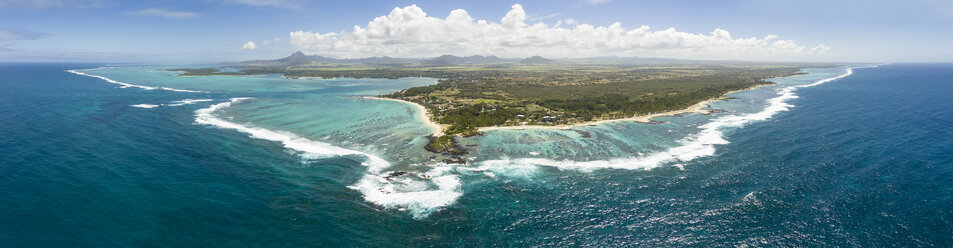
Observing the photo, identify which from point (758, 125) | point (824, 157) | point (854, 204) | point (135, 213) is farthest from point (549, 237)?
point (758, 125)

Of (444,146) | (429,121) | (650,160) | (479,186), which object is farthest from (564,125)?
(479,186)

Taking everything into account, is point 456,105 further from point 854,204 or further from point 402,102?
point 854,204

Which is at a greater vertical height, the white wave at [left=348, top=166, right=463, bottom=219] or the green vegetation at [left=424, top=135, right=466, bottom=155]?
the green vegetation at [left=424, top=135, right=466, bottom=155]

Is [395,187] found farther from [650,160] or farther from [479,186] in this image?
[650,160]

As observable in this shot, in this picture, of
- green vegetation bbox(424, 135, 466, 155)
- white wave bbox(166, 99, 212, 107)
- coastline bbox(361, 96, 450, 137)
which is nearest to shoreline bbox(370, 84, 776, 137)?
coastline bbox(361, 96, 450, 137)

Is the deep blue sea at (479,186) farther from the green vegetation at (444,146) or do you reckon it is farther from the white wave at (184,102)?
the white wave at (184,102)

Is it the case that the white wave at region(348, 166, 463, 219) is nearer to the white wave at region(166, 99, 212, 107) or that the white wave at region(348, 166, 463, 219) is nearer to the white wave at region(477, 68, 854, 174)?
the white wave at region(477, 68, 854, 174)

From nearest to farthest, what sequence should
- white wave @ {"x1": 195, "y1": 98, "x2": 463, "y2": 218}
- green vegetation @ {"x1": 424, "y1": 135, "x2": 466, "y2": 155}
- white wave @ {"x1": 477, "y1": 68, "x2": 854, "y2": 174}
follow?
1. white wave @ {"x1": 195, "y1": 98, "x2": 463, "y2": 218}
2. white wave @ {"x1": 477, "y1": 68, "x2": 854, "y2": 174}
3. green vegetation @ {"x1": 424, "y1": 135, "x2": 466, "y2": 155}

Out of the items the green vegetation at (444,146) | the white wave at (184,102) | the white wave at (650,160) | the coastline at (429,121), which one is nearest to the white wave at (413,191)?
the white wave at (650,160)
